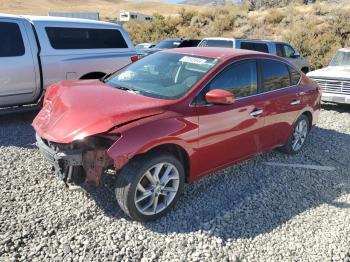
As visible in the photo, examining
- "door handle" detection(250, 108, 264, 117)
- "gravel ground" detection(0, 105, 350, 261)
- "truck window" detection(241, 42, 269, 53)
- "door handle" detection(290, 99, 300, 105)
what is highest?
"truck window" detection(241, 42, 269, 53)

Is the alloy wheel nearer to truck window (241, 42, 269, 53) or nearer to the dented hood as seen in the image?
the dented hood

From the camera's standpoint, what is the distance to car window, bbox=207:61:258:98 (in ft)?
14.1

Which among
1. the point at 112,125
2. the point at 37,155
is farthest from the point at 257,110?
the point at 37,155

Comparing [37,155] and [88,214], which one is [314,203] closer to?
[88,214]

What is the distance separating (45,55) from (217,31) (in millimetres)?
24052

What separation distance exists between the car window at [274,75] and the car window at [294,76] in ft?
0.39

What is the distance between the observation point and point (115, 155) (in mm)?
3297

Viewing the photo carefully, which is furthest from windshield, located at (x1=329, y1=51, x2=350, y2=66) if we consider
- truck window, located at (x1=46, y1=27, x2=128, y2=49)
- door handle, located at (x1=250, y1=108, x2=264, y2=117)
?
door handle, located at (x1=250, y1=108, x2=264, y2=117)

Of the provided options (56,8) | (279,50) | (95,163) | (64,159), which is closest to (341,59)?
(279,50)

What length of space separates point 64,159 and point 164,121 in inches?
40.0

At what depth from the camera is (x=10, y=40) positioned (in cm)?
637

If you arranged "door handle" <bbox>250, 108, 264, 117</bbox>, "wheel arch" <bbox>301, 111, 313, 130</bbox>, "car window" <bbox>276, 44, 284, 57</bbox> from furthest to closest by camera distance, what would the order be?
1. "car window" <bbox>276, 44, 284, 57</bbox>
2. "wheel arch" <bbox>301, 111, 313, 130</bbox>
3. "door handle" <bbox>250, 108, 264, 117</bbox>

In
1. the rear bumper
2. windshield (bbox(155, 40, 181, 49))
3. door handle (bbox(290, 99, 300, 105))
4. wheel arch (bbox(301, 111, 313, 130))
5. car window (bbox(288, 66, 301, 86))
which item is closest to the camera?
door handle (bbox(290, 99, 300, 105))

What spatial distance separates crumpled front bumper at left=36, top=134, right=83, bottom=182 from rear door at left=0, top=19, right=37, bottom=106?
3.05 meters
